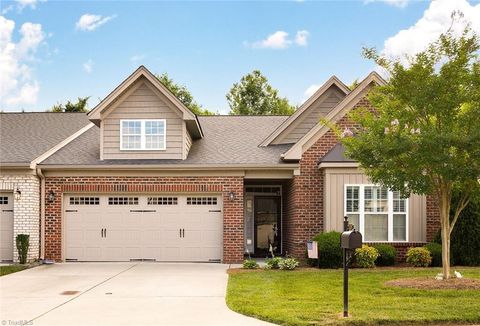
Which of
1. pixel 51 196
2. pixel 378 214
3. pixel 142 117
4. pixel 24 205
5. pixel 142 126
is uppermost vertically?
pixel 142 117

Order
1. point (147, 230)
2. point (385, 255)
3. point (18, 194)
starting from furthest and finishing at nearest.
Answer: point (147, 230)
point (18, 194)
point (385, 255)

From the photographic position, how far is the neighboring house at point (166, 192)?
764 inches

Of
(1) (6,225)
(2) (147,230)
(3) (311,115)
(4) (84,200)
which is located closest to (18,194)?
(1) (6,225)

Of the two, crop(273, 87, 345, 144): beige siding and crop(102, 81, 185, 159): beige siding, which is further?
crop(273, 87, 345, 144): beige siding

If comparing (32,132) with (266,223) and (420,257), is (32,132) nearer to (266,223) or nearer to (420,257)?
(266,223)

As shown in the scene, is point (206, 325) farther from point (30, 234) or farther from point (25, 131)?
point (25, 131)

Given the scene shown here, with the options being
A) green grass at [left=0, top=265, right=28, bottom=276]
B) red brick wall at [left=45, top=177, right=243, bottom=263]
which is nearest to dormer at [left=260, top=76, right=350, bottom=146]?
red brick wall at [left=45, top=177, right=243, bottom=263]

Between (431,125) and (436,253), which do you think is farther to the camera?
(436,253)

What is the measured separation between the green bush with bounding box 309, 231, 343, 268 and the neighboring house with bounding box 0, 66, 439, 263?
131 cm

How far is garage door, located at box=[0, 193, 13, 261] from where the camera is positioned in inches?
803

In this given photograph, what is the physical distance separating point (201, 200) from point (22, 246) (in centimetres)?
557

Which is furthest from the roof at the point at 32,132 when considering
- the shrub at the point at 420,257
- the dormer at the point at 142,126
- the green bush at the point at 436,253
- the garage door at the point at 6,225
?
the green bush at the point at 436,253

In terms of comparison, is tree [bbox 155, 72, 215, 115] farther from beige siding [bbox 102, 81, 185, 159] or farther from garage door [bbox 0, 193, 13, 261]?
garage door [bbox 0, 193, 13, 261]

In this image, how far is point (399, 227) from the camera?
19406 mm
